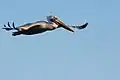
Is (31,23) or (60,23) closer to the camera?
(31,23)

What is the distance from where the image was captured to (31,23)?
26062mm

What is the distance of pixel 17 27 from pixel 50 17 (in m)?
2.97

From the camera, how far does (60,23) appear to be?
27.8m

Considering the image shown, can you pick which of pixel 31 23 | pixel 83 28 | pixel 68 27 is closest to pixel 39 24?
pixel 31 23

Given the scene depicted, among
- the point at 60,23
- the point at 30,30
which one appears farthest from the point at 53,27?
the point at 30,30

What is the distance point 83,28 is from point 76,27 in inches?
20.3

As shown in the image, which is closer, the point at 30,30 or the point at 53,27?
the point at 30,30

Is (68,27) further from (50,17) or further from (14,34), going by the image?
(14,34)

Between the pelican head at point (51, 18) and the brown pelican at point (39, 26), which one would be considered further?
the pelican head at point (51, 18)

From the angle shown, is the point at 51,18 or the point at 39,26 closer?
the point at 39,26

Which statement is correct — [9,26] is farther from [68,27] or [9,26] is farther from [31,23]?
[68,27]

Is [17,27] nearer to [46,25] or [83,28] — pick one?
[46,25]

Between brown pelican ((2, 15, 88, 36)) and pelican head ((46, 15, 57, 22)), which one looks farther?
pelican head ((46, 15, 57, 22))

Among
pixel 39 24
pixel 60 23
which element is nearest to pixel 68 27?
pixel 60 23
